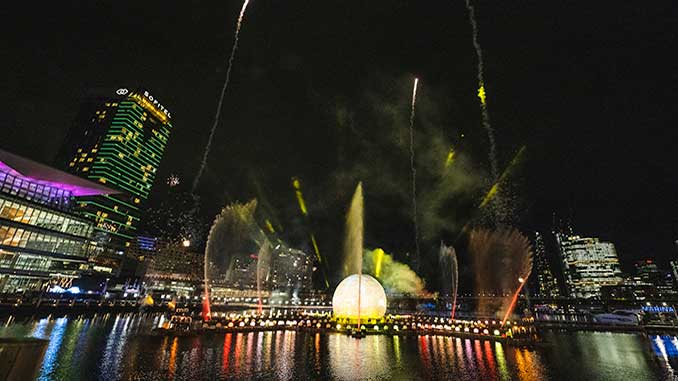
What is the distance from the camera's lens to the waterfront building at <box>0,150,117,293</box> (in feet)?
181

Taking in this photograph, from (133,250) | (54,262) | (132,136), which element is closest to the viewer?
(54,262)

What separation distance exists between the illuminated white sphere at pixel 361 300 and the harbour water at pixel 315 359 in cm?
1052

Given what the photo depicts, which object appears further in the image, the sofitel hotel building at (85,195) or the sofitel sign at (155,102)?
the sofitel sign at (155,102)

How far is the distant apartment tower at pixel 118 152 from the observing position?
5652 inches

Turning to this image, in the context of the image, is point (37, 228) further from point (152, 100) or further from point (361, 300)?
point (152, 100)

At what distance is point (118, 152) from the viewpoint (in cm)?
15562

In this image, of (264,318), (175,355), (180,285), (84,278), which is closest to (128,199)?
(180,285)

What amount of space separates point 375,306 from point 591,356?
22092 millimetres

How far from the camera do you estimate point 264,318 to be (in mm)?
34281

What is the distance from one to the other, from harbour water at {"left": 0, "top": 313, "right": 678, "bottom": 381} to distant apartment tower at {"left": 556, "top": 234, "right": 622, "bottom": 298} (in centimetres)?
20384

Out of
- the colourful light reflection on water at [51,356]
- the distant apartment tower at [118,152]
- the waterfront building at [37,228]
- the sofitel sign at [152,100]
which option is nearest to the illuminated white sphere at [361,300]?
the colourful light reflection on water at [51,356]

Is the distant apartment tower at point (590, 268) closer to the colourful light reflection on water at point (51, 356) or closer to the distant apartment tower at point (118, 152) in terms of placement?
the colourful light reflection on water at point (51, 356)

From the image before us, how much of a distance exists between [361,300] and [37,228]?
2640 inches

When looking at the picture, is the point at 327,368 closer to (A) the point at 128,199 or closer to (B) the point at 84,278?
(B) the point at 84,278
